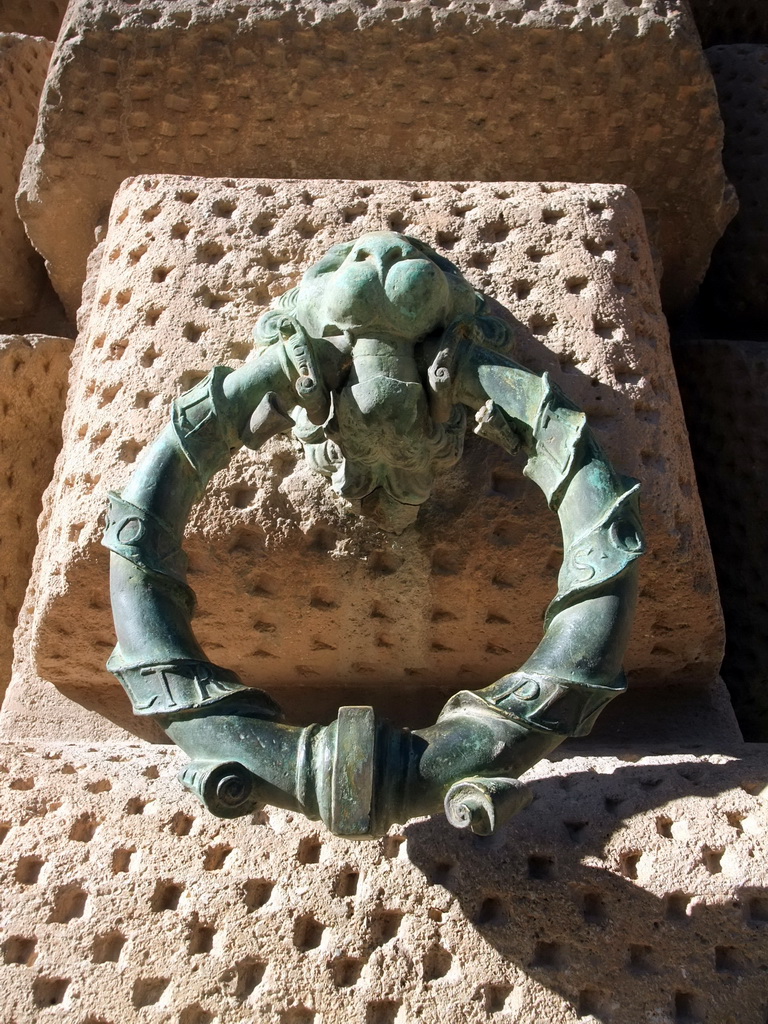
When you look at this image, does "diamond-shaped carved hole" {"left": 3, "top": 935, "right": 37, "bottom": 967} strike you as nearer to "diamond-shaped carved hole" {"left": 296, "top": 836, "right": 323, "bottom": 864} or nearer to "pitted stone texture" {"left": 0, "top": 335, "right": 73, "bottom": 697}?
"diamond-shaped carved hole" {"left": 296, "top": 836, "right": 323, "bottom": 864}

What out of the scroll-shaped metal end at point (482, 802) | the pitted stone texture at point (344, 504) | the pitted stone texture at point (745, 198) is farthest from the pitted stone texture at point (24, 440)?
the pitted stone texture at point (745, 198)

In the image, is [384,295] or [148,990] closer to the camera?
[148,990]

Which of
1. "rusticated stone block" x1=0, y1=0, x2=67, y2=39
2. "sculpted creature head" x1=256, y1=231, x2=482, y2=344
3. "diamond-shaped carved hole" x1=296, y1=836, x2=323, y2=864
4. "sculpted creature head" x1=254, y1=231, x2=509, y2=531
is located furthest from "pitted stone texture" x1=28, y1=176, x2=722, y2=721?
"rusticated stone block" x1=0, y1=0, x2=67, y2=39

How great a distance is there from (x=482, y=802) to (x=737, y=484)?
45.0 inches

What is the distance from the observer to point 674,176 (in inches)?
75.2

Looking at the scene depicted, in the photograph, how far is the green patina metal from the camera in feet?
3.25

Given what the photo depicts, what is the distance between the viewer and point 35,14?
255 cm

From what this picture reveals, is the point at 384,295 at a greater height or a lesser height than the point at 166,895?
greater

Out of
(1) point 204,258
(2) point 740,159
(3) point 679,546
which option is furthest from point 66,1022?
(2) point 740,159

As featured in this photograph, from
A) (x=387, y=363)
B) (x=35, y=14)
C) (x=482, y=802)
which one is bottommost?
(x=482, y=802)

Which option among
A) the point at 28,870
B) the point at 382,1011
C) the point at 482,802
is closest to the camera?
the point at 482,802

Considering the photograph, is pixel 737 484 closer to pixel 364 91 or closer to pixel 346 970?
pixel 364 91

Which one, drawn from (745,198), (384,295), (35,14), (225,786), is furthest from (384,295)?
(35,14)

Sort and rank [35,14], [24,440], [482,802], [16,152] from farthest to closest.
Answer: [35,14] → [16,152] → [24,440] → [482,802]
